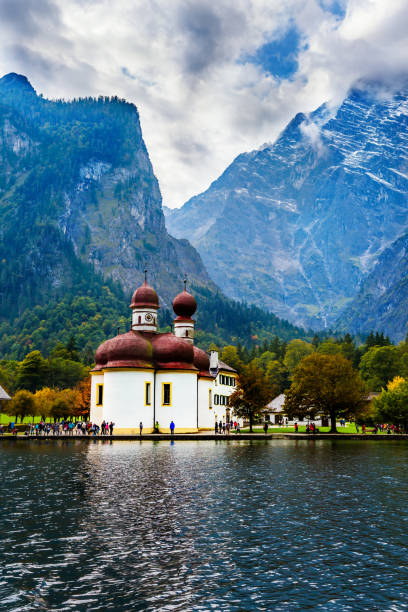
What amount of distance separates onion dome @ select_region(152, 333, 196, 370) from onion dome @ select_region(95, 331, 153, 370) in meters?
1.19

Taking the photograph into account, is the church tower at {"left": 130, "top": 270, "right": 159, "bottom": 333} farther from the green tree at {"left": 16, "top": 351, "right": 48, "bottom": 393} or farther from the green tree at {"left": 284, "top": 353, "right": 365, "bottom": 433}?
the green tree at {"left": 16, "top": 351, "right": 48, "bottom": 393}

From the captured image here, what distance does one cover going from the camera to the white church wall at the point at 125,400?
77000 mm

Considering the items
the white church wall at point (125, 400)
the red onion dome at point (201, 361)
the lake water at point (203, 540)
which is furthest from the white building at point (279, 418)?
the lake water at point (203, 540)

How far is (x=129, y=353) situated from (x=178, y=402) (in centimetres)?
839

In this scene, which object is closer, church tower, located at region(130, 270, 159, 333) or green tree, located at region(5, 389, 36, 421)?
church tower, located at region(130, 270, 159, 333)

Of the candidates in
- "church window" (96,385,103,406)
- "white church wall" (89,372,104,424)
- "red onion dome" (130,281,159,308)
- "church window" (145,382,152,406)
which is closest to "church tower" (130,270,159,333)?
"red onion dome" (130,281,159,308)

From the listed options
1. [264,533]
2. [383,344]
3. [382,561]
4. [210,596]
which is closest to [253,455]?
[264,533]

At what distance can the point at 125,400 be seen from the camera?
3034 inches

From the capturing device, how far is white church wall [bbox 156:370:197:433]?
7938cm

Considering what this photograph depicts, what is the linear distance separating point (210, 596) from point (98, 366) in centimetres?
7189

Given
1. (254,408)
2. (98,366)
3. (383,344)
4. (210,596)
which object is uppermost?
(383,344)

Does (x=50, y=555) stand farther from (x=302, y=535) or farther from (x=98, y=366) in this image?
(x=98, y=366)

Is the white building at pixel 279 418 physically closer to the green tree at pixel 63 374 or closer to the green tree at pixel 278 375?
the green tree at pixel 278 375

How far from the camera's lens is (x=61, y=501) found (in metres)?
Result: 25.8
